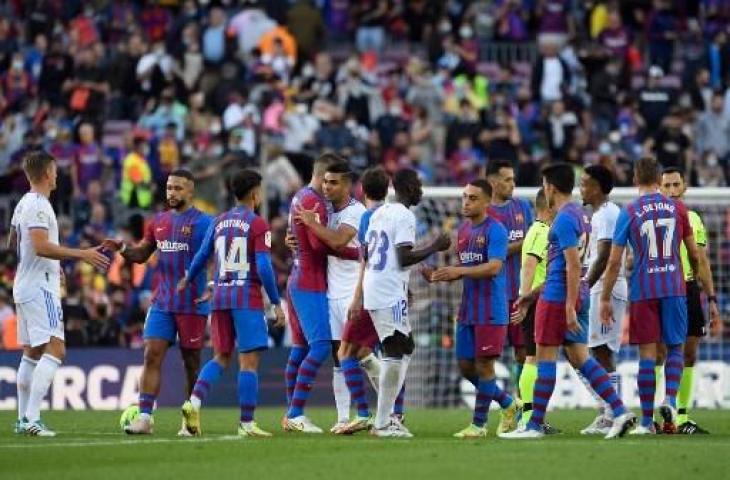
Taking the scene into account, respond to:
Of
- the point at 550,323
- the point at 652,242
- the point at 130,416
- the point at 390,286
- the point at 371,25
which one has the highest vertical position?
the point at 371,25

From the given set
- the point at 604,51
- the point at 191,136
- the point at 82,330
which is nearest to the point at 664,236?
the point at 82,330

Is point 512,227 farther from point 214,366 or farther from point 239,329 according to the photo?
point 214,366

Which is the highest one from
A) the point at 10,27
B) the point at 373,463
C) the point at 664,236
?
the point at 10,27

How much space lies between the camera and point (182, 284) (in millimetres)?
16938

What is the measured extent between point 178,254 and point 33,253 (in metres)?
1.28

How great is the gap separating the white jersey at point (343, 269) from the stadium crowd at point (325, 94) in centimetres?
994

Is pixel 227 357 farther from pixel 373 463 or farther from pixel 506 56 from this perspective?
pixel 506 56

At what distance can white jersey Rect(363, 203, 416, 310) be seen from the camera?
15836 millimetres

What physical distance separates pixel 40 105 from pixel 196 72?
274 cm

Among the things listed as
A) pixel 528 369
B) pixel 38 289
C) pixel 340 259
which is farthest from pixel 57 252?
pixel 528 369

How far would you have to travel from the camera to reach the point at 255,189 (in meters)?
16.5

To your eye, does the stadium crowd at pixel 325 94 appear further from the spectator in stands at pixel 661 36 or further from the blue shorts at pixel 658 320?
the blue shorts at pixel 658 320

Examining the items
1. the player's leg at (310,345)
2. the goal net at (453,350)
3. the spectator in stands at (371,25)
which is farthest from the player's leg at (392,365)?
the spectator in stands at (371,25)

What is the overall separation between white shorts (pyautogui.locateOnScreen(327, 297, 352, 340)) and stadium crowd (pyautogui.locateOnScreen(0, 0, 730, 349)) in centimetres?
1001
